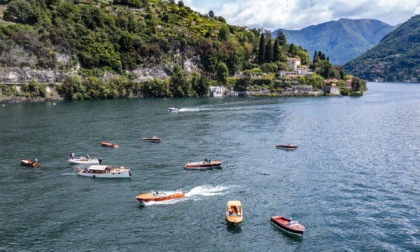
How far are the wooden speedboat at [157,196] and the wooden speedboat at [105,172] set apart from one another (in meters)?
13.5

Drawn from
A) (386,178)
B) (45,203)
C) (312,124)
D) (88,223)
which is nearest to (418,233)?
(386,178)

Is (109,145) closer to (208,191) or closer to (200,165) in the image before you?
(200,165)

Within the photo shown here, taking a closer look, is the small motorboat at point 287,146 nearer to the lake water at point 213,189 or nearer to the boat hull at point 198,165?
the lake water at point 213,189

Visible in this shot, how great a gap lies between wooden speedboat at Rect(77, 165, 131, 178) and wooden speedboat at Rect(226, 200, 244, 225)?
2905cm

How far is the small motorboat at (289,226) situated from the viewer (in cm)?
6197

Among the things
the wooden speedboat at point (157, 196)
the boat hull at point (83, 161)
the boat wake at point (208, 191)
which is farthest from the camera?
the boat hull at point (83, 161)

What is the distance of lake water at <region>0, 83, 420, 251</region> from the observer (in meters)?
61.2

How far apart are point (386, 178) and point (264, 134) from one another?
55844mm

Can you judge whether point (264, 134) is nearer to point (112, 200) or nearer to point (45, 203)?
point (112, 200)

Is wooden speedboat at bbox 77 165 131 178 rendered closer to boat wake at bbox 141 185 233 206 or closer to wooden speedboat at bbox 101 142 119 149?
boat wake at bbox 141 185 233 206

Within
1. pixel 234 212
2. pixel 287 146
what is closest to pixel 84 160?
pixel 234 212

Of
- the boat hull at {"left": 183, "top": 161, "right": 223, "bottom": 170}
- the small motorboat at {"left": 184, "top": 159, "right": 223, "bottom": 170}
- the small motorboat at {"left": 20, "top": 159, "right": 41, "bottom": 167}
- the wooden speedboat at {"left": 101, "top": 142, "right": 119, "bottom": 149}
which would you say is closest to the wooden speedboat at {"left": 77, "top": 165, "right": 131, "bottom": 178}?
the small motorboat at {"left": 20, "top": 159, "right": 41, "bottom": 167}

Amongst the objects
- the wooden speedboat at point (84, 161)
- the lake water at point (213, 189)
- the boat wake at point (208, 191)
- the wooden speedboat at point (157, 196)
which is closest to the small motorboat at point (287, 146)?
the lake water at point (213, 189)

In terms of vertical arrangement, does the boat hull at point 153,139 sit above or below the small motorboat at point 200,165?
above
